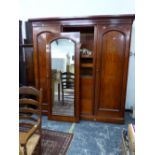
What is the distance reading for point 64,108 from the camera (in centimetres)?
296

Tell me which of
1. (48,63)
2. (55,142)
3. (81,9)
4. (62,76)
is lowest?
(55,142)

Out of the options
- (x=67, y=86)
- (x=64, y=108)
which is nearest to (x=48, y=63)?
(x=67, y=86)

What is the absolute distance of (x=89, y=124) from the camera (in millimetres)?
2863

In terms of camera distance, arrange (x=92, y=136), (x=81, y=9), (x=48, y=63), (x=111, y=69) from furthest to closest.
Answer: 1. (x=81, y=9)
2. (x=48, y=63)
3. (x=111, y=69)
4. (x=92, y=136)

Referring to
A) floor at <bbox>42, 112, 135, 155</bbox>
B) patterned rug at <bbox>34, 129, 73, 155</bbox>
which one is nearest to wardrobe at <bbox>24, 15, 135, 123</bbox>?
floor at <bbox>42, 112, 135, 155</bbox>

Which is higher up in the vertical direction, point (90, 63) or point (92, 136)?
point (90, 63)

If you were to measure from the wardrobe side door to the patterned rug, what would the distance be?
0.71m

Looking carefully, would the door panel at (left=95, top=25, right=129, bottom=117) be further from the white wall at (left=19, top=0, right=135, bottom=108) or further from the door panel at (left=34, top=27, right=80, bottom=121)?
the white wall at (left=19, top=0, right=135, bottom=108)

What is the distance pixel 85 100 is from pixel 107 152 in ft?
3.51

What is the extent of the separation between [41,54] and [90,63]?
0.94 metres

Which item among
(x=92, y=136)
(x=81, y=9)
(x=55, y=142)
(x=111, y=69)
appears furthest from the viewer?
(x=81, y=9)

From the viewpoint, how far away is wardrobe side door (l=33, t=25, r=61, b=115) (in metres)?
2.81

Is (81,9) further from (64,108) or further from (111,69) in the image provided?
(64,108)
